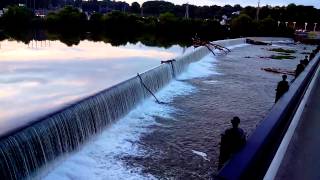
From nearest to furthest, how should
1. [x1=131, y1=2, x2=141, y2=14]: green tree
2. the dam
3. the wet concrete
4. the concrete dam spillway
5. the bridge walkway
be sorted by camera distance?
the bridge walkway < the concrete dam spillway < the dam < the wet concrete < [x1=131, y1=2, x2=141, y2=14]: green tree

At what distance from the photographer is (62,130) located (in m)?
8.24

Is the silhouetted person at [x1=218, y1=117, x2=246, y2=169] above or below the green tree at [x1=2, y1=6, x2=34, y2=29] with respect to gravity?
below

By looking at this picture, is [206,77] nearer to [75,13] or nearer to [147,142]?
[147,142]

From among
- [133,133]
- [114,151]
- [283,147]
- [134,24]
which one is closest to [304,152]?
[283,147]

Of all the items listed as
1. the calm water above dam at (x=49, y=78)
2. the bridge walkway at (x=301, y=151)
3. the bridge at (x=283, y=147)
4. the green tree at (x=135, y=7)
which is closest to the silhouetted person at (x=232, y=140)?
the bridge at (x=283, y=147)

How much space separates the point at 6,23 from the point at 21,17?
8.09 ft

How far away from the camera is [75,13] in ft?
230

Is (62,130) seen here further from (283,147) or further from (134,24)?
(134,24)

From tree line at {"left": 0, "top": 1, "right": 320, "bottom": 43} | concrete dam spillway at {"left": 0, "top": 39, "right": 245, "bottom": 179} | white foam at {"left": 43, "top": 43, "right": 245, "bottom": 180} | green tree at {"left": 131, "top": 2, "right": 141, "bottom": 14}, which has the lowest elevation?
white foam at {"left": 43, "top": 43, "right": 245, "bottom": 180}

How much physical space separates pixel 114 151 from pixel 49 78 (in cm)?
958

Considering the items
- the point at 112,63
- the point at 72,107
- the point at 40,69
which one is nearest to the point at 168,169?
the point at 72,107

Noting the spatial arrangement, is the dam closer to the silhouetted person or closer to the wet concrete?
the wet concrete

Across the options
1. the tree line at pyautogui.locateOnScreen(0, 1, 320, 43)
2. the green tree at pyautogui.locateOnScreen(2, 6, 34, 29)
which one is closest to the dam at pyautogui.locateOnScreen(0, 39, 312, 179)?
the tree line at pyautogui.locateOnScreen(0, 1, 320, 43)

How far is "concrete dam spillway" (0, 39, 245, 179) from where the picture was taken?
22.1 ft
